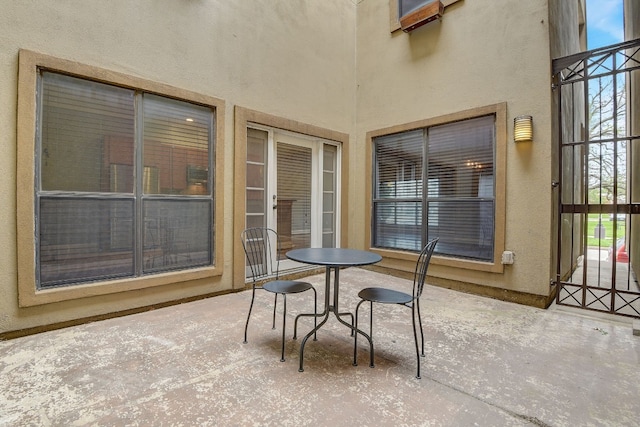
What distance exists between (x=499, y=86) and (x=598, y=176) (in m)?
2.91

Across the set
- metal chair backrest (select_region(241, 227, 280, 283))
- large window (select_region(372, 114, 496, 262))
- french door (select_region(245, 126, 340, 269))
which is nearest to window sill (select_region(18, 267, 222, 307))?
metal chair backrest (select_region(241, 227, 280, 283))

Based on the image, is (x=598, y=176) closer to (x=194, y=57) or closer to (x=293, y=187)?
(x=293, y=187)

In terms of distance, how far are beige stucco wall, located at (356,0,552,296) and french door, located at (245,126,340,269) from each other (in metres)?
1.15

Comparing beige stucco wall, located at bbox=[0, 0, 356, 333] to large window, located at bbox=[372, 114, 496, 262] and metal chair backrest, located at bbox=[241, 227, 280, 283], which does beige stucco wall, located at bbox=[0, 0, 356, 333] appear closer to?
metal chair backrest, located at bbox=[241, 227, 280, 283]

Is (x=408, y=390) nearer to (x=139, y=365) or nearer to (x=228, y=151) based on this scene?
(x=139, y=365)

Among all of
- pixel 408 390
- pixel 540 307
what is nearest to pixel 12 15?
pixel 408 390

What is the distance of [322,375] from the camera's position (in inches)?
77.9

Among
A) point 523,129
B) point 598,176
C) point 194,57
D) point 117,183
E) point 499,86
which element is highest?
point 194,57

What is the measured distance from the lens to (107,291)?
289 centimetres

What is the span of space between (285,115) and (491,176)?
Answer: 280cm

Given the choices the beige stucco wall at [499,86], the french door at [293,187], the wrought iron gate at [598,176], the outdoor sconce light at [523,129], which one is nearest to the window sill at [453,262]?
the beige stucco wall at [499,86]

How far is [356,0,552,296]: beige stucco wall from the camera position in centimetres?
335

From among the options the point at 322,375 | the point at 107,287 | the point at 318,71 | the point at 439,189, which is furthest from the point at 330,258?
the point at 318,71

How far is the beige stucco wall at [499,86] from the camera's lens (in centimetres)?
335
